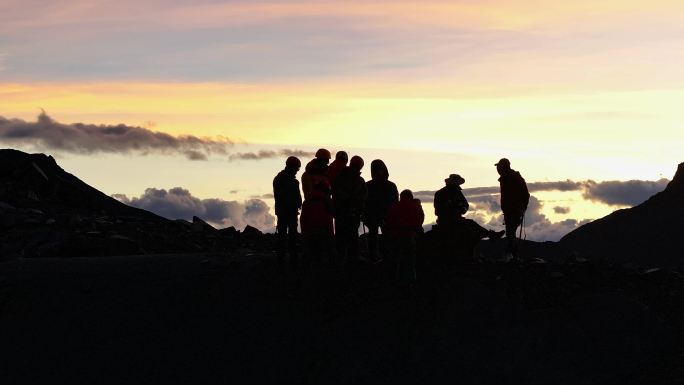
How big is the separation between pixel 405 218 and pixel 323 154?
91.4 inches

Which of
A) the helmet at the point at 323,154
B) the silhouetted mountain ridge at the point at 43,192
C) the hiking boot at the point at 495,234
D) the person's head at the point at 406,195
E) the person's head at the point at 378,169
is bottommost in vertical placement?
the hiking boot at the point at 495,234

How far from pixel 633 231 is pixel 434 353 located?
9545 cm

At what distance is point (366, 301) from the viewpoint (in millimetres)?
21953

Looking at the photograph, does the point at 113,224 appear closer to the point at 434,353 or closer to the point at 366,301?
the point at 366,301

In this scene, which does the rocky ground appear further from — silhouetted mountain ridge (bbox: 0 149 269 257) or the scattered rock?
the scattered rock

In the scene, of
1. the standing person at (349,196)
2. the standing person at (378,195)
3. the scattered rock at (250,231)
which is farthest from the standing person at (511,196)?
the scattered rock at (250,231)

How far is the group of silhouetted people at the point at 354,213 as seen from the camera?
72.1 ft

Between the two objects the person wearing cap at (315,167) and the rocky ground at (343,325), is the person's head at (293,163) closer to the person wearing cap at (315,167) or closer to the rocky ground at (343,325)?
the person wearing cap at (315,167)

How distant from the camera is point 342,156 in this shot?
23.1 meters

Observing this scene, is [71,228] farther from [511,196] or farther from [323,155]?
[511,196]

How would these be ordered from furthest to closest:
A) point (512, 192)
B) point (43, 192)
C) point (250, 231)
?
point (43, 192) < point (250, 231) < point (512, 192)

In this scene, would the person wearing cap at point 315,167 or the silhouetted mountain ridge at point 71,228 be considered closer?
the person wearing cap at point 315,167

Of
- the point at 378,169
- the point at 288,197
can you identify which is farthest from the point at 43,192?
the point at 378,169

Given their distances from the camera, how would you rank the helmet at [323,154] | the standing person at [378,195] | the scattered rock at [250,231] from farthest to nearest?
the scattered rock at [250,231] → the standing person at [378,195] → the helmet at [323,154]
